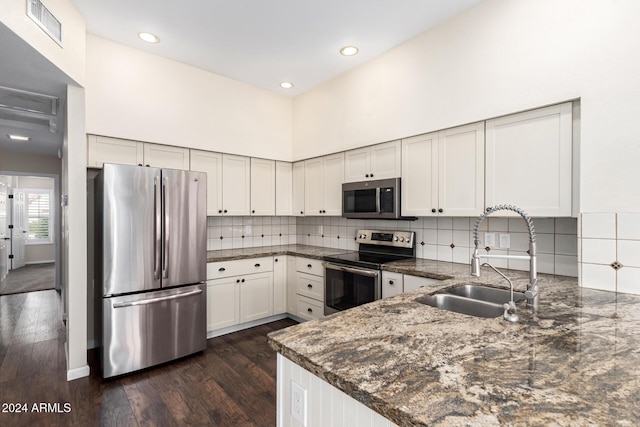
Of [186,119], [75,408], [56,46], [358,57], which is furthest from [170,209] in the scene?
[358,57]

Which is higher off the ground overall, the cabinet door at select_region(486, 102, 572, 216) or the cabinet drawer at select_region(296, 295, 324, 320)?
the cabinet door at select_region(486, 102, 572, 216)

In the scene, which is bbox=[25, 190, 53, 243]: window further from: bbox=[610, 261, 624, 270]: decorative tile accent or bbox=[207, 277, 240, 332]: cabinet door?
bbox=[610, 261, 624, 270]: decorative tile accent

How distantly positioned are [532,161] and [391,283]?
134cm

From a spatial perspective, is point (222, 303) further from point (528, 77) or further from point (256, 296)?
point (528, 77)

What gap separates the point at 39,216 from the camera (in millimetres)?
7793

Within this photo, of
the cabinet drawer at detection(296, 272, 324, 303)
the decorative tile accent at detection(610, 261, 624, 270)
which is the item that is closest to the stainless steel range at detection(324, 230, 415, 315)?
the cabinet drawer at detection(296, 272, 324, 303)

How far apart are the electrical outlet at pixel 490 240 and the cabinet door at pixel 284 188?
2.32 metres

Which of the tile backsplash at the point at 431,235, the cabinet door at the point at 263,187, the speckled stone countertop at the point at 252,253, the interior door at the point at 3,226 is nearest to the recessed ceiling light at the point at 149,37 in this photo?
the cabinet door at the point at 263,187

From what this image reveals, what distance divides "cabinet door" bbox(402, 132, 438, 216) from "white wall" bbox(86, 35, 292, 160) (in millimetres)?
1764

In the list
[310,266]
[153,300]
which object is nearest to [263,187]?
[310,266]

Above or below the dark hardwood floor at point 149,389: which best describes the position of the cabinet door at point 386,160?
above

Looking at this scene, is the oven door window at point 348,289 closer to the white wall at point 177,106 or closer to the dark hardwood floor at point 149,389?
the dark hardwood floor at point 149,389

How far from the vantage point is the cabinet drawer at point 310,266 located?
332 centimetres

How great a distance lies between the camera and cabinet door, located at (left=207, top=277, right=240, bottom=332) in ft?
10.3
